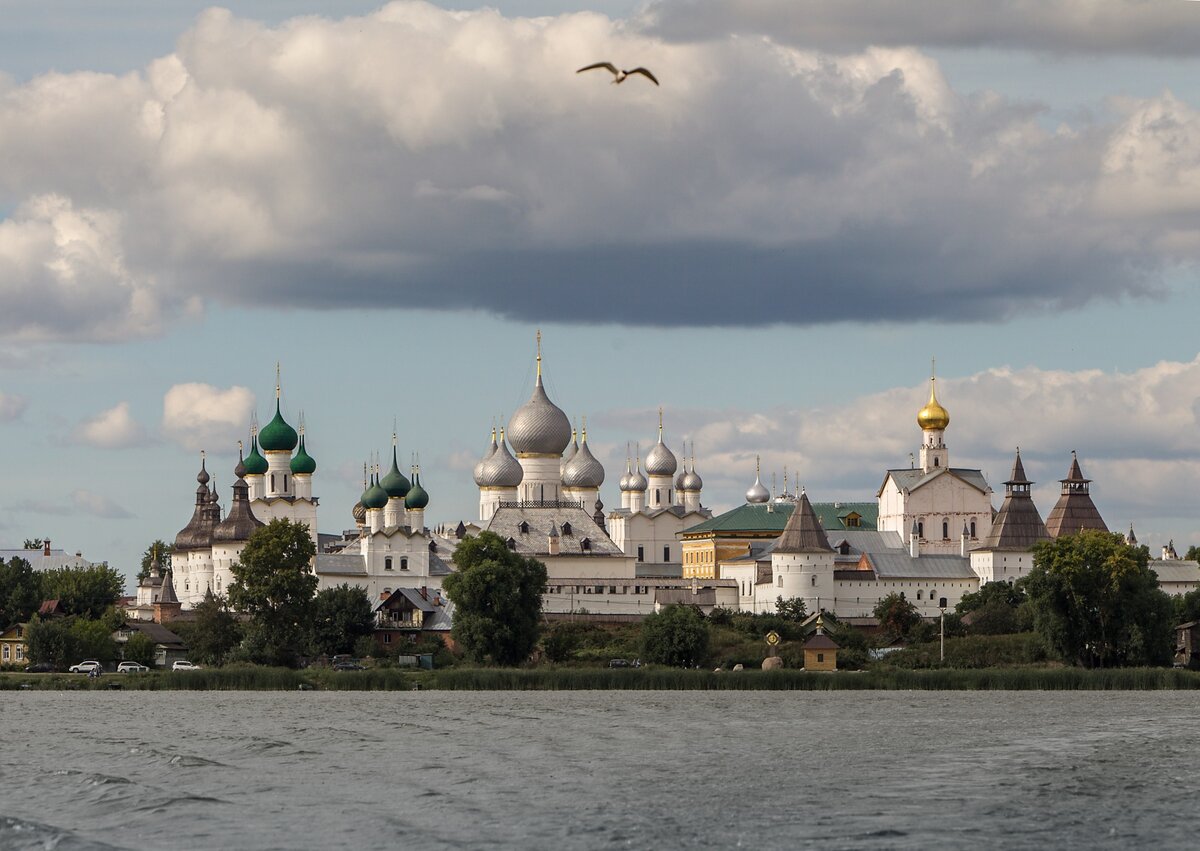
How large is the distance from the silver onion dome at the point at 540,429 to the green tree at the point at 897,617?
2188cm

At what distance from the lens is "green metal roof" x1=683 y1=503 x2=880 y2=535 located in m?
113

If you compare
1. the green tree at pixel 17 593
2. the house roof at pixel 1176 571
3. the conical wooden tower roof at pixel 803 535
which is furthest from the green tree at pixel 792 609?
the green tree at pixel 17 593

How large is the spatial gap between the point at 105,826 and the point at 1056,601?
47749 mm

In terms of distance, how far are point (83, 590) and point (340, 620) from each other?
2871cm

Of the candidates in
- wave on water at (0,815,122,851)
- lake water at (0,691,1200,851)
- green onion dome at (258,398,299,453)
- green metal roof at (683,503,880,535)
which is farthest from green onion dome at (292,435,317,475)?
wave on water at (0,815,122,851)

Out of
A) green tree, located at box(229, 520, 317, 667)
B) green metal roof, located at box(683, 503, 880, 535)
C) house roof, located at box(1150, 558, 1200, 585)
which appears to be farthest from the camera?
green metal roof, located at box(683, 503, 880, 535)

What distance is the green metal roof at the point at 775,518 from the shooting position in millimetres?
113000

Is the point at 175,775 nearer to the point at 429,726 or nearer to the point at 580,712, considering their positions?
the point at 429,726

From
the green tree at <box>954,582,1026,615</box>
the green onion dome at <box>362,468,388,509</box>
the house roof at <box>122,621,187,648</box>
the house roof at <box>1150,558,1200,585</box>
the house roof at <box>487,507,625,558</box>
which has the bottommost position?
the house roof at <box>122,621,187,648</box>

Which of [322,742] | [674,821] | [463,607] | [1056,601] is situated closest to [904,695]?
Answer: [1056,601]

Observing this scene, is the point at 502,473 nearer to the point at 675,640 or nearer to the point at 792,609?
the point at 792,609

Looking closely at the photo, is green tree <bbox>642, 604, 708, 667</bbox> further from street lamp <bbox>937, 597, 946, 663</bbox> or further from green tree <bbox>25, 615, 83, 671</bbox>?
green tree <bbox>25, 615, 83, 671</bbox>

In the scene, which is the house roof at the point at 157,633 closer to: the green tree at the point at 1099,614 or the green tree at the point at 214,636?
the green tree at the point at 214,636

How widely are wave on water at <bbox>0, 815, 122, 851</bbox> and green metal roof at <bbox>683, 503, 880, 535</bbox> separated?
85.8 m
